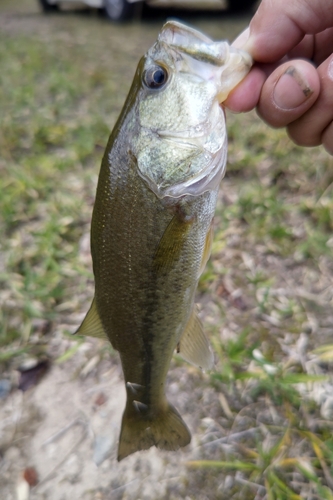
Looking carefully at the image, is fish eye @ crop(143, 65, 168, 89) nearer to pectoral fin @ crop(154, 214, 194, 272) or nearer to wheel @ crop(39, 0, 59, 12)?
pectoral fin @ crop(154, 214, 194, 272)

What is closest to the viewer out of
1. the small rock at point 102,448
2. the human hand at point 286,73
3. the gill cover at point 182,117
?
the gill cover at point 182,117

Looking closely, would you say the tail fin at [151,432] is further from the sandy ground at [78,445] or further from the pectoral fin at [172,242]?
the pectoral fin at [172,242]

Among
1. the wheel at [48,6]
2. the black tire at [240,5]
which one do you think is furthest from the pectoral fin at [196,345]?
the wheel at [48,6]

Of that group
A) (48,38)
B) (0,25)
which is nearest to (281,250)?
(48,38)

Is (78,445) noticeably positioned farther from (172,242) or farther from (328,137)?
(328,137)

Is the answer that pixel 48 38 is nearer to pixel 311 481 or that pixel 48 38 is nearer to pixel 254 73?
pixel 254 73

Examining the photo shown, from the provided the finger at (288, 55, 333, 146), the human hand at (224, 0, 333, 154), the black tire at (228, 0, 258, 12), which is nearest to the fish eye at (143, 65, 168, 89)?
the human hand at (224, 0, 333, 154)
